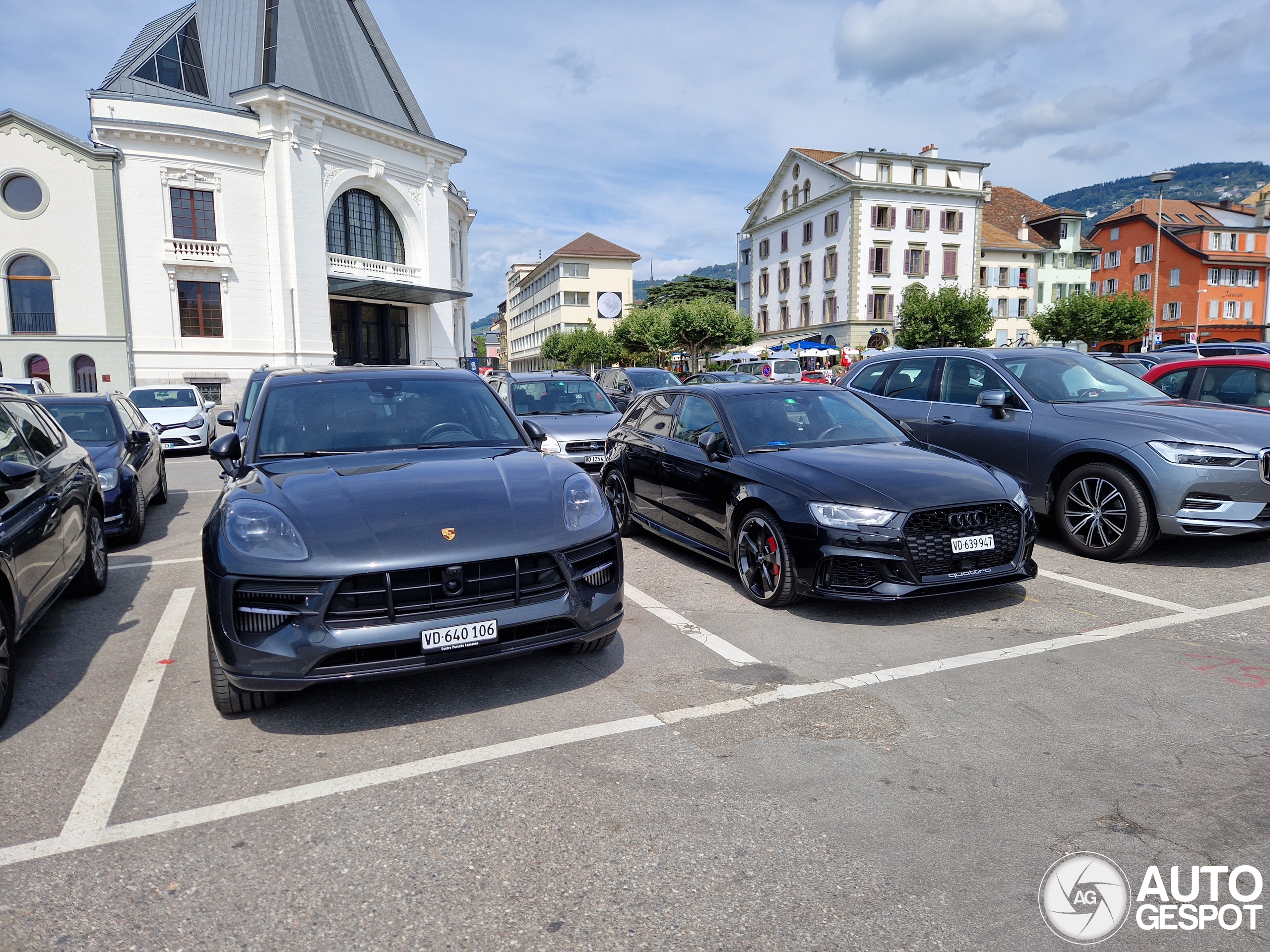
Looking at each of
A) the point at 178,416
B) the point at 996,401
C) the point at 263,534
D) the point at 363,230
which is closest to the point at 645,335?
the point at 363,230

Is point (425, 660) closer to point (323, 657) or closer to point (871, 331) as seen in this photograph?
point (323, 657)

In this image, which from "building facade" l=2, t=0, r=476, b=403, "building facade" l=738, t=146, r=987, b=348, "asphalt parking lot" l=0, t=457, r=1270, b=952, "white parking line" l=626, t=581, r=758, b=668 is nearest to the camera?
"asphalt parking lot" l=0, t=457, r=1270, b=952

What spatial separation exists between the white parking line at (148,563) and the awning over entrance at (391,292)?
36.2 metres

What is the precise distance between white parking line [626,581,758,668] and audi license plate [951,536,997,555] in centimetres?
149

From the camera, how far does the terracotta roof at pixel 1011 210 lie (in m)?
66.8

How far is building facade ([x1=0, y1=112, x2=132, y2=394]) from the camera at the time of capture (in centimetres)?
3425

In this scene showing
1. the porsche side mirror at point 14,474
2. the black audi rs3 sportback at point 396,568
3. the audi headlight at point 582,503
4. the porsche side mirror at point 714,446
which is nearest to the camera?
the black audi rs3 sportback at point 396,568

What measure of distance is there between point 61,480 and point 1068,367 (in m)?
8.07

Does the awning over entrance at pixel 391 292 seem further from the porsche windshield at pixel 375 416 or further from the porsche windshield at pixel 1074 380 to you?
the porsche windshield at pixel 375 416

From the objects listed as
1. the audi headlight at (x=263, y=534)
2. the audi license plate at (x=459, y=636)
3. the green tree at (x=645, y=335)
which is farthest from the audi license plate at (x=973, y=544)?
the green tree at (x=645, y=335)

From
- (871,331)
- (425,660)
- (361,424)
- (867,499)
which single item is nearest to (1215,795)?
(867,499)

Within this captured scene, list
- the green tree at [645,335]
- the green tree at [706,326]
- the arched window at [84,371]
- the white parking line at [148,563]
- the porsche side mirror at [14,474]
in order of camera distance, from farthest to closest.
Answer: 1. the green tree at [645,335]
2. the green tree at [706,326]
3. the arched window at [84,371]
4. the white parking line at [148,563]
5. the porsche side mirror at [14,474]

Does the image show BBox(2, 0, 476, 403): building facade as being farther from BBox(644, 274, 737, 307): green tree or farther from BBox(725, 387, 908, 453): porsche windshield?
BBox(644, 274, 737, 307): green tree

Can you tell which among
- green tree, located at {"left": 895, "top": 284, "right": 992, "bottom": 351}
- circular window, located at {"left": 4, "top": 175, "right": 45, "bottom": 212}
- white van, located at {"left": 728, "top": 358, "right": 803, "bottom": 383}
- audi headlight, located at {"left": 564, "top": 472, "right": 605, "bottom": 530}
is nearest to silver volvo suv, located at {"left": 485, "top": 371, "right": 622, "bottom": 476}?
audi headlight, located at {"left": 564, "top": 472, "right": 605, "bottom": 530}
